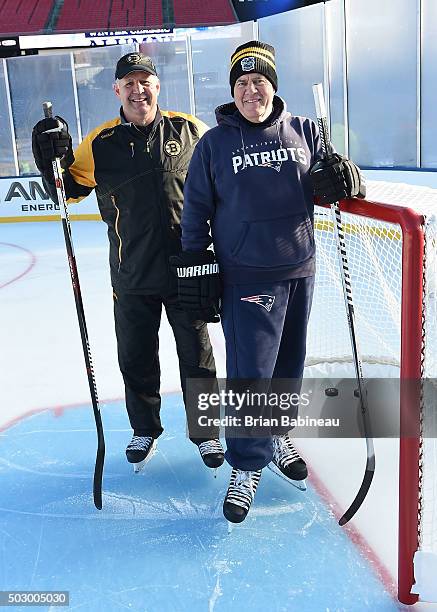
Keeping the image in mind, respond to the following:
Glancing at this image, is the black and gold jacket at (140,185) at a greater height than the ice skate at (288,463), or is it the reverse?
the black and gold jacket at (140,185)

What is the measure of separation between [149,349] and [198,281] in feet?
1.70

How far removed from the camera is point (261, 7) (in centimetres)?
1003

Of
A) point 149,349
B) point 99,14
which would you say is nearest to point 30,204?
point 99,14

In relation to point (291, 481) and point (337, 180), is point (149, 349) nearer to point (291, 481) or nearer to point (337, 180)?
point (291, 481)

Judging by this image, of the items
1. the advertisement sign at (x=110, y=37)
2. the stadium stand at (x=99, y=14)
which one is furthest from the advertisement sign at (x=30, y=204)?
the stadium stand at (x=99, y=14)

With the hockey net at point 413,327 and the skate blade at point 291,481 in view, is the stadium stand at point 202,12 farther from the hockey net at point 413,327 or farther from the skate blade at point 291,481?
the skate blade at point 291,481

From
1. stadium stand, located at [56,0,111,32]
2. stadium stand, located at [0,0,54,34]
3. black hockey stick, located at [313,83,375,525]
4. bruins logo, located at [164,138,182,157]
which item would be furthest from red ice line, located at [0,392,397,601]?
stadium stand, located at [0,0,54,34]

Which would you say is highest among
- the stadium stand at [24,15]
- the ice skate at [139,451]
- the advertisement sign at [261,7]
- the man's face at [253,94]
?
the stadium stand at [24,15]

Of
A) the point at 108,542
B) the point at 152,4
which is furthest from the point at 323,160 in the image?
the point at 152,4

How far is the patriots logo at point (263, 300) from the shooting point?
1924 millimetres

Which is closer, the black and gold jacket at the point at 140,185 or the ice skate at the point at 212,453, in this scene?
the black and gold jacket at the point at 140,185

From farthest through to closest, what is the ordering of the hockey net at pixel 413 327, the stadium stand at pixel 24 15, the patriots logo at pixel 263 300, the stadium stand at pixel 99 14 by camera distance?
1. the stadium stand at pixel 24 15
2. the stadium stand at pixel 99 14
3. the patriots logo at pixel 263 300
4. the hockey net at pixel 413 327

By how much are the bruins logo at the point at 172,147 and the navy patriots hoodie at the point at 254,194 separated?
0.28m

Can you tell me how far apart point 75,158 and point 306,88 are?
361 inches
